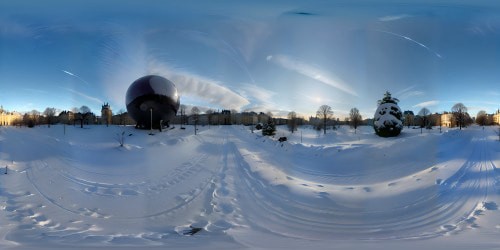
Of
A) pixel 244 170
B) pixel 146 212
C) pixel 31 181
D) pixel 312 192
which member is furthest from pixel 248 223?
pixel 31 181

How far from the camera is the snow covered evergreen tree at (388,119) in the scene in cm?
2107

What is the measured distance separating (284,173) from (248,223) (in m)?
4.95

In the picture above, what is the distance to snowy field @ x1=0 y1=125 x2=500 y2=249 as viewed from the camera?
4191mm

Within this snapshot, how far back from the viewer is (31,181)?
760 cm

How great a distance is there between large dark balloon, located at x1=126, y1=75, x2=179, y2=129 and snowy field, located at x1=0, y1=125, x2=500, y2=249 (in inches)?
352

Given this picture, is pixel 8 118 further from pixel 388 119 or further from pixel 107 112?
pixel 388 119

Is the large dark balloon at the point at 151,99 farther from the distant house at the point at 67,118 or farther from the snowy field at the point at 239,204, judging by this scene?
the distant house at the point at 67,118

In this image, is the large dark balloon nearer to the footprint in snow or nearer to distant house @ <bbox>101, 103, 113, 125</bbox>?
distant house @ <bbox>101, 103, 113, 125</bbox>

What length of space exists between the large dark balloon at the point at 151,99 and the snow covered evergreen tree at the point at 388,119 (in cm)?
1449

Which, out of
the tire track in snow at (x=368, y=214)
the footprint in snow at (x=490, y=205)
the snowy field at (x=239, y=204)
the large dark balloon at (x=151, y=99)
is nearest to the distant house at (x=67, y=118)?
the large dark balloon at (x=151, y=99)

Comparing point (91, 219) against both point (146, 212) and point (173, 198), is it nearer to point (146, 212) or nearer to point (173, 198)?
point (146, 212)

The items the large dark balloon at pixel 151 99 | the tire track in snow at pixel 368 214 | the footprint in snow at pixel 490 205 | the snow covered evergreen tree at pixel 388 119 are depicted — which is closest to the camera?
the tire track in snow at pixel 368 214

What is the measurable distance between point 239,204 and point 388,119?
1811 cm

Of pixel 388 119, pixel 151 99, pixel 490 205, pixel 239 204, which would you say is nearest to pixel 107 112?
pixel 151 99
